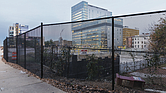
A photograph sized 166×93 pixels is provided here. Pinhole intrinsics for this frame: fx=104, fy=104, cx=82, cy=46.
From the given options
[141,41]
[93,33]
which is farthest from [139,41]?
[93,33]

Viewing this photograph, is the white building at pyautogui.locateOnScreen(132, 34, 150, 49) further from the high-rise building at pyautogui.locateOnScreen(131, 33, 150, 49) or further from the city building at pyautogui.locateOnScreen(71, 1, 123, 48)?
the city building at pyautogui.locateOnScreen(71, 1, 123, 48)

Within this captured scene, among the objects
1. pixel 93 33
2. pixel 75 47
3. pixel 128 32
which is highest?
pixel 93 33

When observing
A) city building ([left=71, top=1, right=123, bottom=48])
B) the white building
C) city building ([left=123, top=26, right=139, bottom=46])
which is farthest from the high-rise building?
city building ([left=71, top=1, right=123, bottom=48])

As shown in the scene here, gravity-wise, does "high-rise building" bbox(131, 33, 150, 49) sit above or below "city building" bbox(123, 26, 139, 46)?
below

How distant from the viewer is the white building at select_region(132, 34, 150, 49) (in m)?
3.22

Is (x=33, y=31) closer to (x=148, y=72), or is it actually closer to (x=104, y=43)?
(x=104, y=43)

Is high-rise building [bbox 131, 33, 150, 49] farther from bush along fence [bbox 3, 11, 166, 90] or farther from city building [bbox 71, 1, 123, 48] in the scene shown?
city building [bbox 71, 1, 123, 48]

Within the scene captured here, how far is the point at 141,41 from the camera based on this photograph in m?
3.29

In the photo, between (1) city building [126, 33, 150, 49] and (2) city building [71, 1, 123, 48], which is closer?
(1) city building [126, 33, 150, 49]

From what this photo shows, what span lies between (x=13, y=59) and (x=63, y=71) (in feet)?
22.0

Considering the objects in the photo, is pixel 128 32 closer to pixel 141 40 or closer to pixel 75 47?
pixel 141 40

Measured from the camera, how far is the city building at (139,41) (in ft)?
10.6

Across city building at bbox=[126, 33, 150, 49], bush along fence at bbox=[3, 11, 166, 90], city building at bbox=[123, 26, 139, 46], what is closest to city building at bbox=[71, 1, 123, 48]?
bush along fence at bbox=[3, 11, 166, 90]

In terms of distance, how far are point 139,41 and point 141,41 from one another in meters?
0.06
